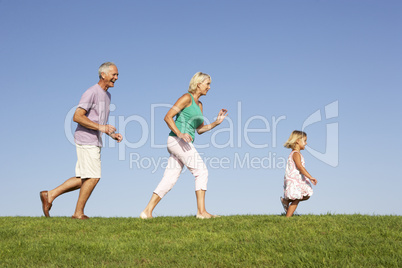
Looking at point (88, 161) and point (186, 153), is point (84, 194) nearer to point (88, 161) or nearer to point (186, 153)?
point (88, 161)

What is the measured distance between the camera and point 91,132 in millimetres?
9375

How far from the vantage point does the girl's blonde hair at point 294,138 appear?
10125mm

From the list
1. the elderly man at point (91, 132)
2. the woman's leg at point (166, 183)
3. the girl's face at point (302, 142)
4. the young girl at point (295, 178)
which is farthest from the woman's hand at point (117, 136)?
the girl's face at point (302, 142)

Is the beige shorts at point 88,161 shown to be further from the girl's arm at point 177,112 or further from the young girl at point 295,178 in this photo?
the young girl at point 295,178

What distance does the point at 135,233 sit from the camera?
7.66m

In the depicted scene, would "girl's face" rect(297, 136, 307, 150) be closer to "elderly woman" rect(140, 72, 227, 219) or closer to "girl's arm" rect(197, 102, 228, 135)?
"girl's arm" rect(197, 102, 228, 135)

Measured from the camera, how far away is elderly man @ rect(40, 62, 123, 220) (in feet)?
30.5

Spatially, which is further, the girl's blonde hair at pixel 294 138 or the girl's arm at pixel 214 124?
the girl's blonde hair at pixel 294 138

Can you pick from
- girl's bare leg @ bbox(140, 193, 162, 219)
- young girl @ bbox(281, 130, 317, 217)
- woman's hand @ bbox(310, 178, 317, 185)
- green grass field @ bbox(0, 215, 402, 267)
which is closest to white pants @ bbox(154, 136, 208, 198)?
girl's bare leg @ bbox(140, 193, 162, 219)

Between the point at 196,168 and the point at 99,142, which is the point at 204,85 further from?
the point at 99,142

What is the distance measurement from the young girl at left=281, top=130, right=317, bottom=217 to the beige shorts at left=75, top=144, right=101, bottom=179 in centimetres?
434

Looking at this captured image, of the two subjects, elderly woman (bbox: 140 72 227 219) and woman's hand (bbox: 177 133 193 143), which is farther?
elderly woman (bbox: 140 72 227 219)

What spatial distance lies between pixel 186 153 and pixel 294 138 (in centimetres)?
286

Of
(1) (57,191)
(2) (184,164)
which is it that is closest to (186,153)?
(2) (184,164)
